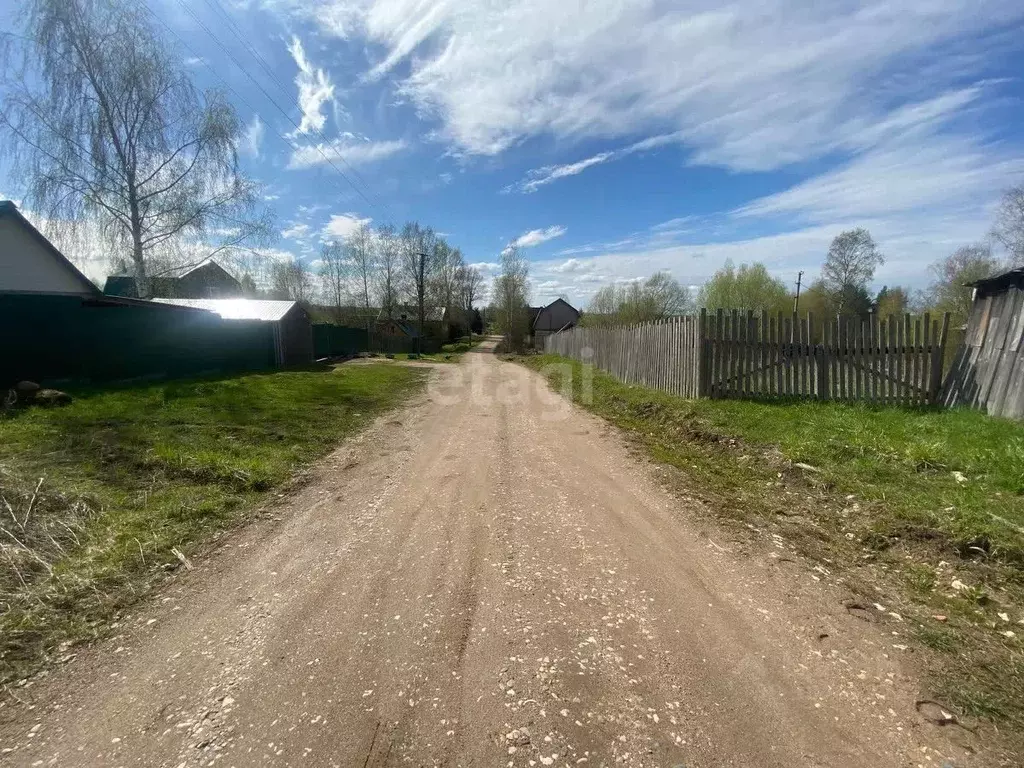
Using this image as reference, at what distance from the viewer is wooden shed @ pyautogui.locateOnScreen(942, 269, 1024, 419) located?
6.95 meters

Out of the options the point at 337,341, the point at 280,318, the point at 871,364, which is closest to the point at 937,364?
the point at 871,364

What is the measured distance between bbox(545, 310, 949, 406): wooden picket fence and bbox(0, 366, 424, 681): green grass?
6.95 metres

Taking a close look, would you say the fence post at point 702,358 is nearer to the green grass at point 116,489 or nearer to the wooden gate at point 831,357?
the wooden gate at point 831,357

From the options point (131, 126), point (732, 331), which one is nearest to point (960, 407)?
point (732, 331)

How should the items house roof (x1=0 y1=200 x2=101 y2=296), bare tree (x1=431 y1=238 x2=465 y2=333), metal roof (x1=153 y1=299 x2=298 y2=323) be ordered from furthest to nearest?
bare tree (x1=431 y1=238 x2=465 y2=333)
metal roof (x1=153 y1=299 x2=298 y2=323)
house roof (x1=0 y1=200 x2=101 y2=296)

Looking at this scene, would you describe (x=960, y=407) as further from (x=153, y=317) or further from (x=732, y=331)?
(x=153, y=317)

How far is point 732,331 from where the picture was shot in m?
9.13

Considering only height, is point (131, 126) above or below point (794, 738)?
above

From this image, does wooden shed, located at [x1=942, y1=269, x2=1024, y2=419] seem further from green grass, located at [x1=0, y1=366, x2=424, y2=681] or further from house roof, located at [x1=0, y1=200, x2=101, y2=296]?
house roof, located at [x1=0, y1=200, x2=101, y2=296]

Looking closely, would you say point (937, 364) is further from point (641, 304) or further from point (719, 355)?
point (641, 304)

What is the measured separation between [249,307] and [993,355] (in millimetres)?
25207

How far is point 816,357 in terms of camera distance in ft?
28.6

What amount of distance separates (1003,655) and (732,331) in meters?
7.19

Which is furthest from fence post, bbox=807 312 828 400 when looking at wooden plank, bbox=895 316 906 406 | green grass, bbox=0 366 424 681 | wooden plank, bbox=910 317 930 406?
green grass, bbox=0 366 424 681
